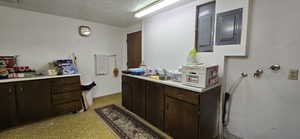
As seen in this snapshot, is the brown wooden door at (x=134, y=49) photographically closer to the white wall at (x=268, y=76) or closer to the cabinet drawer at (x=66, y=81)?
the cabinet drawer at (x=66, y=81)

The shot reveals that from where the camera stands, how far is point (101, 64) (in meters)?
3.80

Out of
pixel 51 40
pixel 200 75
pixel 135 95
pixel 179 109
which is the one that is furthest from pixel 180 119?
pixel 51 40

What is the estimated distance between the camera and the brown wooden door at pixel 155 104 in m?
2.04

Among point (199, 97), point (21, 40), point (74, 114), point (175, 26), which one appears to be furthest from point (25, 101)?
point (175, 26)

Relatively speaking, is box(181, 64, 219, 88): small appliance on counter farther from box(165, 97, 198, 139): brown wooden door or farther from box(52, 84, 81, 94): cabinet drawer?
box(52, 84, 81, 94): cabinet drawer

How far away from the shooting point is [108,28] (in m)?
3.85

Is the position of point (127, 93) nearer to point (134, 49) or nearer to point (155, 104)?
point (155, 104)

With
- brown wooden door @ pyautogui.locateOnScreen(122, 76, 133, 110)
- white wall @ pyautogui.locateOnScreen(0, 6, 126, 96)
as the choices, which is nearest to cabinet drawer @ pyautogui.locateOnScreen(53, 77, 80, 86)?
white wall @ pyautogui.locateOnScreen(0, 6, 126, 96)

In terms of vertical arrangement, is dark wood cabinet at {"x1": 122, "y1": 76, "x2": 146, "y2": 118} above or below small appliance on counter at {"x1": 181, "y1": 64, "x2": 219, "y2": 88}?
below

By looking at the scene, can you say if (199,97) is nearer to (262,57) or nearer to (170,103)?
(170,103)

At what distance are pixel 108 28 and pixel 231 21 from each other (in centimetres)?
343

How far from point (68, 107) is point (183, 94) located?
2646 millimetres

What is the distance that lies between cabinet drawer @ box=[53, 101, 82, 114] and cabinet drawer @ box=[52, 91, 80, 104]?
87mm

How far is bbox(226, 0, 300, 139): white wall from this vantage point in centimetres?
135
